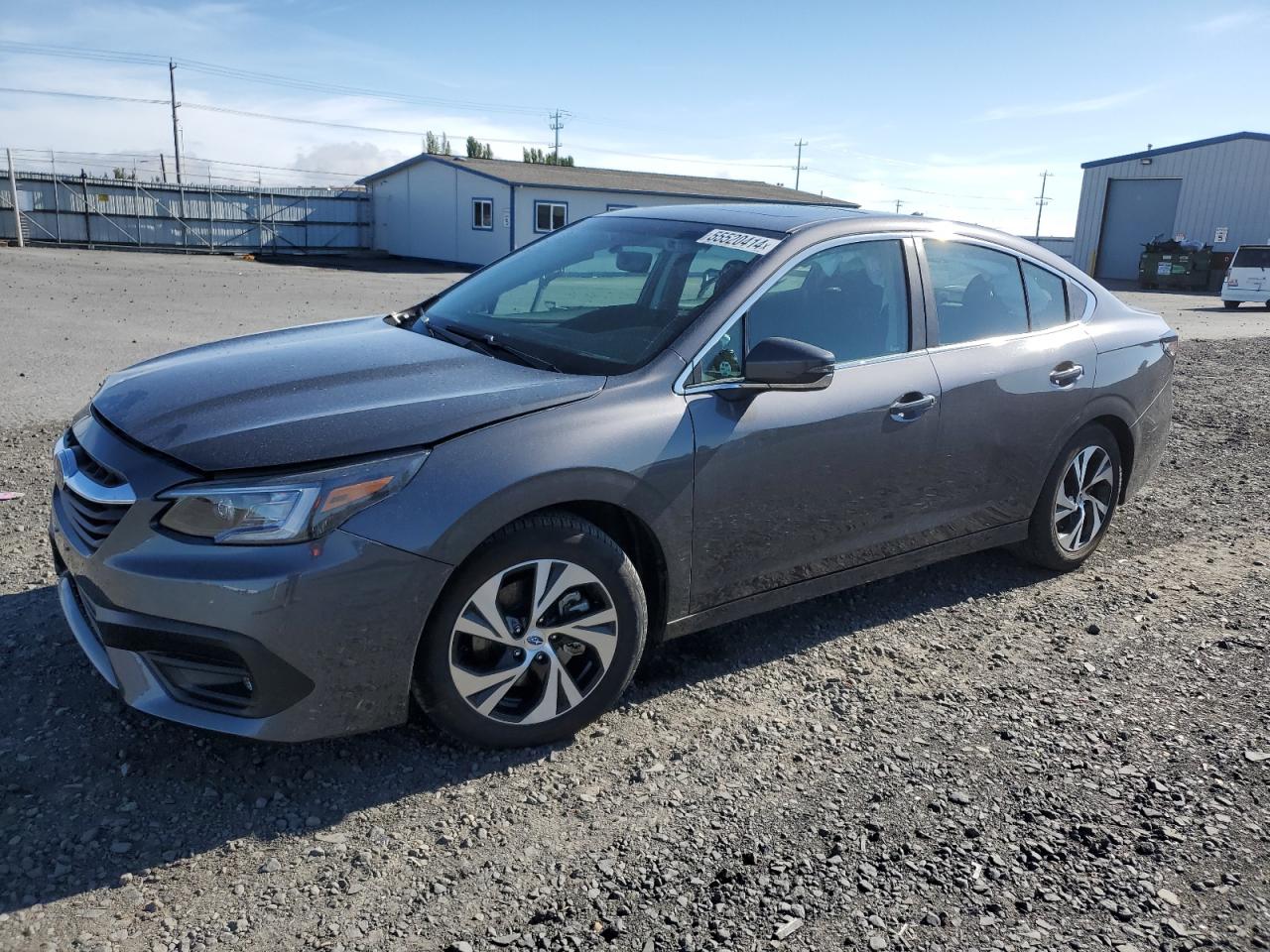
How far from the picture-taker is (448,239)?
138ft

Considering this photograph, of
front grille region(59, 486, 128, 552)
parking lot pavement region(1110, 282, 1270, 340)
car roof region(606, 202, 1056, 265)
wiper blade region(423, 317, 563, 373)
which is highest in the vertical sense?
car roof region(606, 202, 1056, 265)

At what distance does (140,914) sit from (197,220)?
4653 cm

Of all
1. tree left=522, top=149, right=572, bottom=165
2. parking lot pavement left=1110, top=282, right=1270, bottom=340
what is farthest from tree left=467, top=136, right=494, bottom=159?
parking lot pavement left=1110, top=282, right=1270, bottom=340

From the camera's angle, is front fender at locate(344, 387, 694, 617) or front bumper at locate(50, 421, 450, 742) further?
front fender at locate(344, 387, 694, 617)

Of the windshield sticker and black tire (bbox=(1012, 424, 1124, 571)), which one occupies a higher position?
the windshield sticker

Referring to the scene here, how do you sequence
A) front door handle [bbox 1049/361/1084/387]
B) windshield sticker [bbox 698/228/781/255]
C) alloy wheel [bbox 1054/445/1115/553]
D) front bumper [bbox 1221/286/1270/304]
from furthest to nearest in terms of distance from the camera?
front bumper [bbox 1221/286/1270/304], alloy wheel [bbox 1054/445/1115/553], front door handle [bbox 1049/361/1084/387], windshield sticker [bbox 698/228/781/255]

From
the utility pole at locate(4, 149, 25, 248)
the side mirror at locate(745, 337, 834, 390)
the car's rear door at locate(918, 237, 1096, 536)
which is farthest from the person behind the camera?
the utility pole at locate(4, 149, 25, 248)

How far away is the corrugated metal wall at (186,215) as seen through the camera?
4069 cm

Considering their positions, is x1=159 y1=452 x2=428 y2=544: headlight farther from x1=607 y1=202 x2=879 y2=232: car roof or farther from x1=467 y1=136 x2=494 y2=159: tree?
x1=467 y1=136 x2=494 y2=159: tree

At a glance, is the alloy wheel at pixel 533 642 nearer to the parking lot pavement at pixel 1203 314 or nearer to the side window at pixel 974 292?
the side window at pixel 974 292

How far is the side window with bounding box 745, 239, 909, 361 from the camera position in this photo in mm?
3740

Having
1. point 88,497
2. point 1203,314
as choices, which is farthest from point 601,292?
point 1203,314

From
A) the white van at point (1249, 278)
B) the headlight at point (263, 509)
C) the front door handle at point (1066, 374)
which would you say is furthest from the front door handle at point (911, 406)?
the white van at point (1249, 278)

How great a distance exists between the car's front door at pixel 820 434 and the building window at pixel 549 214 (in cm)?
3623
